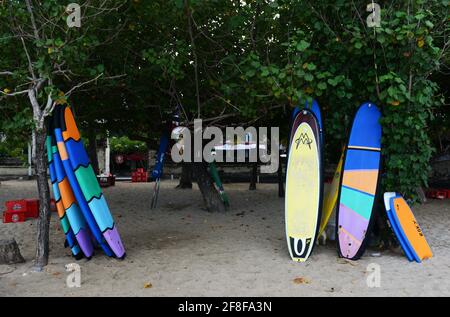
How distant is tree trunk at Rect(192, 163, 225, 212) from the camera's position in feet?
33.9

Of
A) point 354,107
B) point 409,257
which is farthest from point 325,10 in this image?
point 409,257

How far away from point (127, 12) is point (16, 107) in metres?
2.34

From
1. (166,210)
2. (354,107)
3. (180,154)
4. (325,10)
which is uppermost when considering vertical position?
(325,10)

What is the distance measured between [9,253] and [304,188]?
12.8 feet

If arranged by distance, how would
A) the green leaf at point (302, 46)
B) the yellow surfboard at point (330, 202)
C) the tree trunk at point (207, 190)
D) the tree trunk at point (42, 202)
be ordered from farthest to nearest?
the tree trunk at point (207, 190) < the yellow surfboard at point (330, 202) < the tree trunk at point (42, 202) < the green leaf at point (302, 46)

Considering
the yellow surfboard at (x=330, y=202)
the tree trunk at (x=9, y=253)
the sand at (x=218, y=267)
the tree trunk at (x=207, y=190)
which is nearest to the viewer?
the sand at (x=218, y=267)

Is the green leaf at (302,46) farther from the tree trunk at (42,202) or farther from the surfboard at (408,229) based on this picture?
the tree trunk at (42,202)

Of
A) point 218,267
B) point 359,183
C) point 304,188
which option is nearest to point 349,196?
point 359,183

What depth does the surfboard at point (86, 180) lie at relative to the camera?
5695 mm

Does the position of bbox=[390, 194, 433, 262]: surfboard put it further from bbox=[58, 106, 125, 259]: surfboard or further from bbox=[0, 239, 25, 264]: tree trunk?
bbox=[0, 239, 25, 264]: tree trunk

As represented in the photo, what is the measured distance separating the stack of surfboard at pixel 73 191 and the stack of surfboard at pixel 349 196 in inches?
97.1

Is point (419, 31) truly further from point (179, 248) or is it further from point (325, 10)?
point (179, 248)

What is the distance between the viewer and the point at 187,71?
27.8 ft

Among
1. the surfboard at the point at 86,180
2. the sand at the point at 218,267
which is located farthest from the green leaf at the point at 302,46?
the surfboard at the point at 86,180
